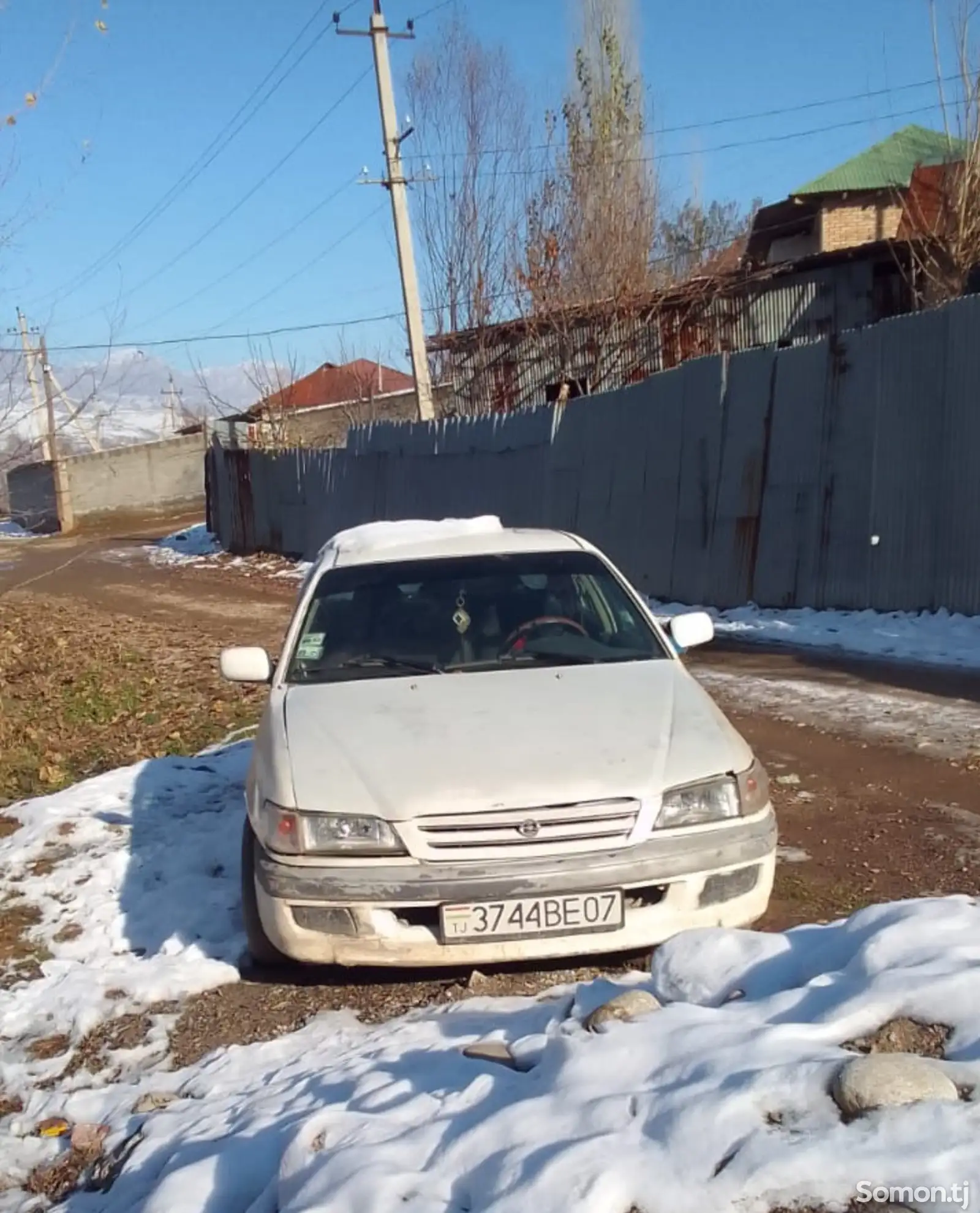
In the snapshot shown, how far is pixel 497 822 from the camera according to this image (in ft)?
12.3

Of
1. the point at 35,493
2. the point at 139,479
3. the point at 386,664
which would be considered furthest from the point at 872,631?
the point at 35,493

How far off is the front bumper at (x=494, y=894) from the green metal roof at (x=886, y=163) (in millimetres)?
28759

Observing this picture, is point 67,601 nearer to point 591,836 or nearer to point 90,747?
point 90,747

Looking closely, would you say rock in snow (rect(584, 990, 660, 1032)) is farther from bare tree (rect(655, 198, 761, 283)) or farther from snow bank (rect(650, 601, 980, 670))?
bare tree (rect(655, 198, 761, 283))

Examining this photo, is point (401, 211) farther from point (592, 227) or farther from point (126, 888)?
point (126, 888)

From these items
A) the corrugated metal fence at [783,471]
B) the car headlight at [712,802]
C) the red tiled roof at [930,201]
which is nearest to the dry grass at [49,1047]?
the car headlight at [712,802]

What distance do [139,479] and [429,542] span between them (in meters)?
41.6

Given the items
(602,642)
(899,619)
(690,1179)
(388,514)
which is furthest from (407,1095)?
(388,514)

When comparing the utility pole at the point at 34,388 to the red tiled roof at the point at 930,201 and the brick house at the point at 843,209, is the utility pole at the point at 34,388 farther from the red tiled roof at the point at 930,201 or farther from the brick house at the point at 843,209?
the brick house at the point at 843,209

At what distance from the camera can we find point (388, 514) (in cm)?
2147

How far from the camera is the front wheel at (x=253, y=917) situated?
13.5ft

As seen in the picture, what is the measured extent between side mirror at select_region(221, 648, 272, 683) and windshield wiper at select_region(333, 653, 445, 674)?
1.00 feet

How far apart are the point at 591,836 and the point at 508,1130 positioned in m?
1.29

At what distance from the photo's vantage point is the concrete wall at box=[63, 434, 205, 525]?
44219 millimetres
